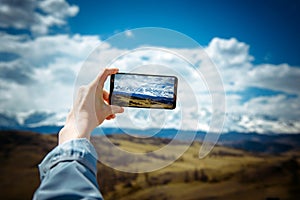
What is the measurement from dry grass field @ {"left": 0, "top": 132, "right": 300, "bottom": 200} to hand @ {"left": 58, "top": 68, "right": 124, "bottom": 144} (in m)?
2.73

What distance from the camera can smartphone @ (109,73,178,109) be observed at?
73 centimetres

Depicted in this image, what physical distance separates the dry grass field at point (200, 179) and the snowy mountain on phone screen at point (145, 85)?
2537 millimetres

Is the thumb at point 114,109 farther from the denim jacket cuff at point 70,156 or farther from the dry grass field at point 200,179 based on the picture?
the dry grass field at point 200,179

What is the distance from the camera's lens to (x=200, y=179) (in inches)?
130

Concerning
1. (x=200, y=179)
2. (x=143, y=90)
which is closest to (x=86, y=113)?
(x=143, y=90)

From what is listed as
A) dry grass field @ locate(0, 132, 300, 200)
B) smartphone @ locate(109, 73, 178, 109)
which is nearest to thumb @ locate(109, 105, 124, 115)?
smartphone @ locate(109, 73, 178, 109)

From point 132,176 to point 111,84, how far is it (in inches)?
109

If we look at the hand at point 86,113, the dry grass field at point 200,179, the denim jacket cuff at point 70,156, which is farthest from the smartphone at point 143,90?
the dry grass field at point 200,179

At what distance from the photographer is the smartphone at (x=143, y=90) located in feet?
2.38

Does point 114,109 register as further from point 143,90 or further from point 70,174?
point 70,174

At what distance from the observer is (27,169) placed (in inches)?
133

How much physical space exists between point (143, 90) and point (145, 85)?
0.5 inches

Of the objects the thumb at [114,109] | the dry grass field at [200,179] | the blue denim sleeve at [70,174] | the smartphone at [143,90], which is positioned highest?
the smartphone at [143,90]

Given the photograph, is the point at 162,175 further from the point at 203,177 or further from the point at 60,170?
the point at 60,170
